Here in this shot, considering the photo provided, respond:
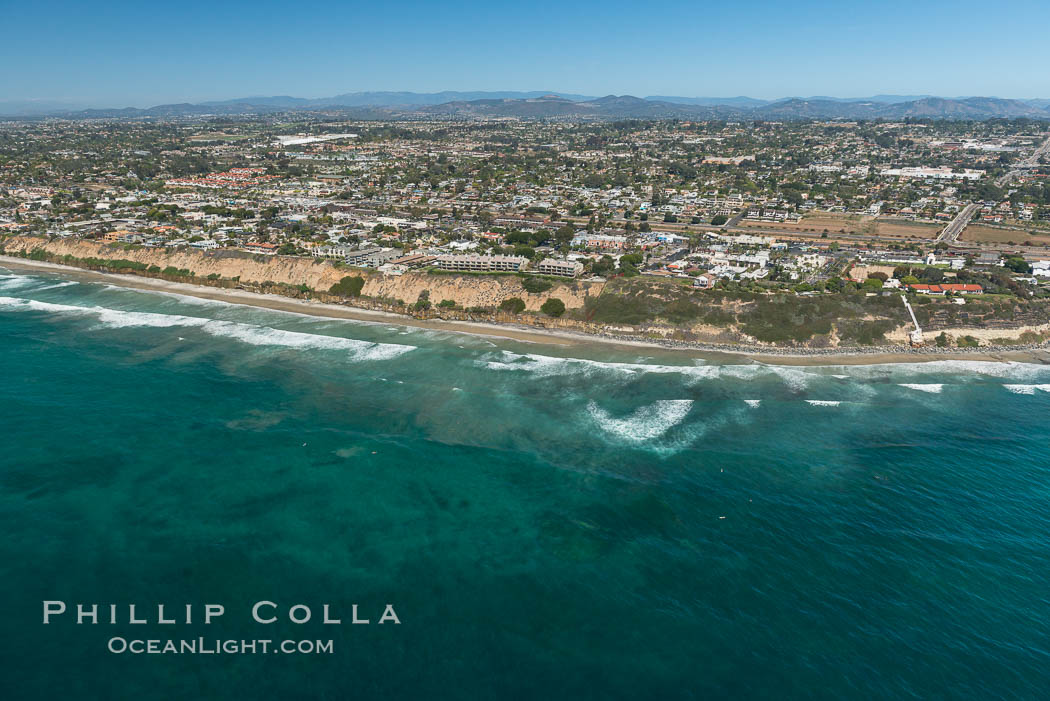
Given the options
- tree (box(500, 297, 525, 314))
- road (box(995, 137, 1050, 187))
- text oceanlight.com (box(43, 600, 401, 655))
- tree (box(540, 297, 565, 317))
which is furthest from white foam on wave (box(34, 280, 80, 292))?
road (box(995, 137, 1050, 187))

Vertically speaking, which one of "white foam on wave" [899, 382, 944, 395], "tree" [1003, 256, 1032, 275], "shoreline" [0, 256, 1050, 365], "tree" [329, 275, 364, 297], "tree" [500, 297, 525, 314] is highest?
"tree" [1003, 256, 1032, 275]

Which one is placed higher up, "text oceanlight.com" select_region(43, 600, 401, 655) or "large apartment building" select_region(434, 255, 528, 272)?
"large apartment building" select_region(434, 255, 528, 272)

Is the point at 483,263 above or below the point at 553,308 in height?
above

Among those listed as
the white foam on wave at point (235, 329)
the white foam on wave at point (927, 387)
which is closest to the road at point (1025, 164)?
the white foam on wave at point (927, 387)

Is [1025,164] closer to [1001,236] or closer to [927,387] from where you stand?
[1001,236]

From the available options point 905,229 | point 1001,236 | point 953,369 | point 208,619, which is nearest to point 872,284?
point 953,369

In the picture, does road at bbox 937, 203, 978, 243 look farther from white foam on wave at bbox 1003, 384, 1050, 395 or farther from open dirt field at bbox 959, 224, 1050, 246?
white foam on wave at bbox 1003, 384, 1050, 395
